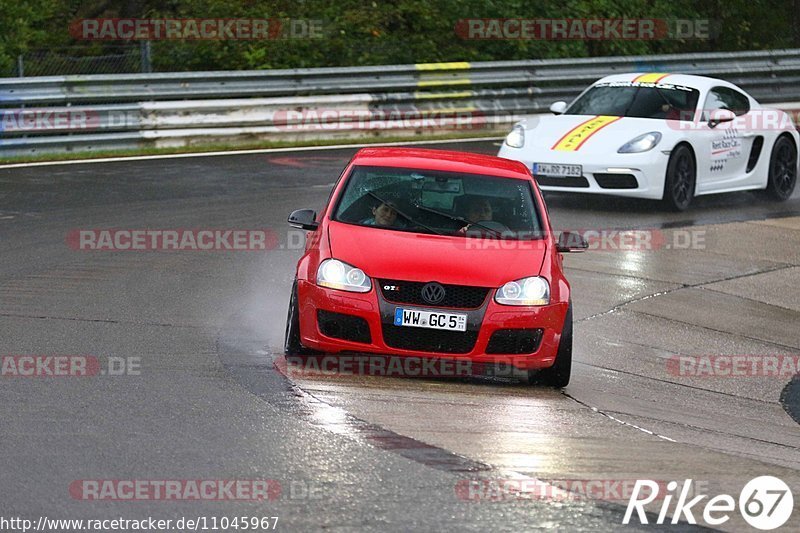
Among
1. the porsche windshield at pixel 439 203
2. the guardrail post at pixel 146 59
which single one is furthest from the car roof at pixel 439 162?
the guardrail post at pixel 146 59

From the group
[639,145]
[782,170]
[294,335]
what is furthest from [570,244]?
[782,170]

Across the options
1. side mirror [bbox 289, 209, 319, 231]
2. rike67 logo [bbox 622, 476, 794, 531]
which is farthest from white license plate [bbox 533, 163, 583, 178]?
rike67 logo [bbox 622, 476, 794, 531]

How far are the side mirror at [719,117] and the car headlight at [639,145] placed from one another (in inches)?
34.5

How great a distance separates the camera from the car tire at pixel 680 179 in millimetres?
15852

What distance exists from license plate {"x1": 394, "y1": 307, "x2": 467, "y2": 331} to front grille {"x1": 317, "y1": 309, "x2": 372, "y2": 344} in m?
0.21

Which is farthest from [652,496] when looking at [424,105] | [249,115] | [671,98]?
[424,105]

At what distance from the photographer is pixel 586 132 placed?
1584cm

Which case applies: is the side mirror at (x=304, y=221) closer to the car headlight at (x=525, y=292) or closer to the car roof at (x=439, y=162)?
the car roof at (x=439, y=162)

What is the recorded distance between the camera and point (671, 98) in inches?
654

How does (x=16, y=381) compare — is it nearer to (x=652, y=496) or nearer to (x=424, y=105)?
(x=652, y=496)

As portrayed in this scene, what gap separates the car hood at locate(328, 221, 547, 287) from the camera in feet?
27.6

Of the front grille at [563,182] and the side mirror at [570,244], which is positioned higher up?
the side mirror at [570,244]

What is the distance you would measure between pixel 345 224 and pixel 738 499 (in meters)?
3.67

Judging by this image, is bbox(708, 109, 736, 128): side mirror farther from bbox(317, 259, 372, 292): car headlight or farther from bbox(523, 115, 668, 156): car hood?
bbox(317, 259, 372, 292): car headlight
